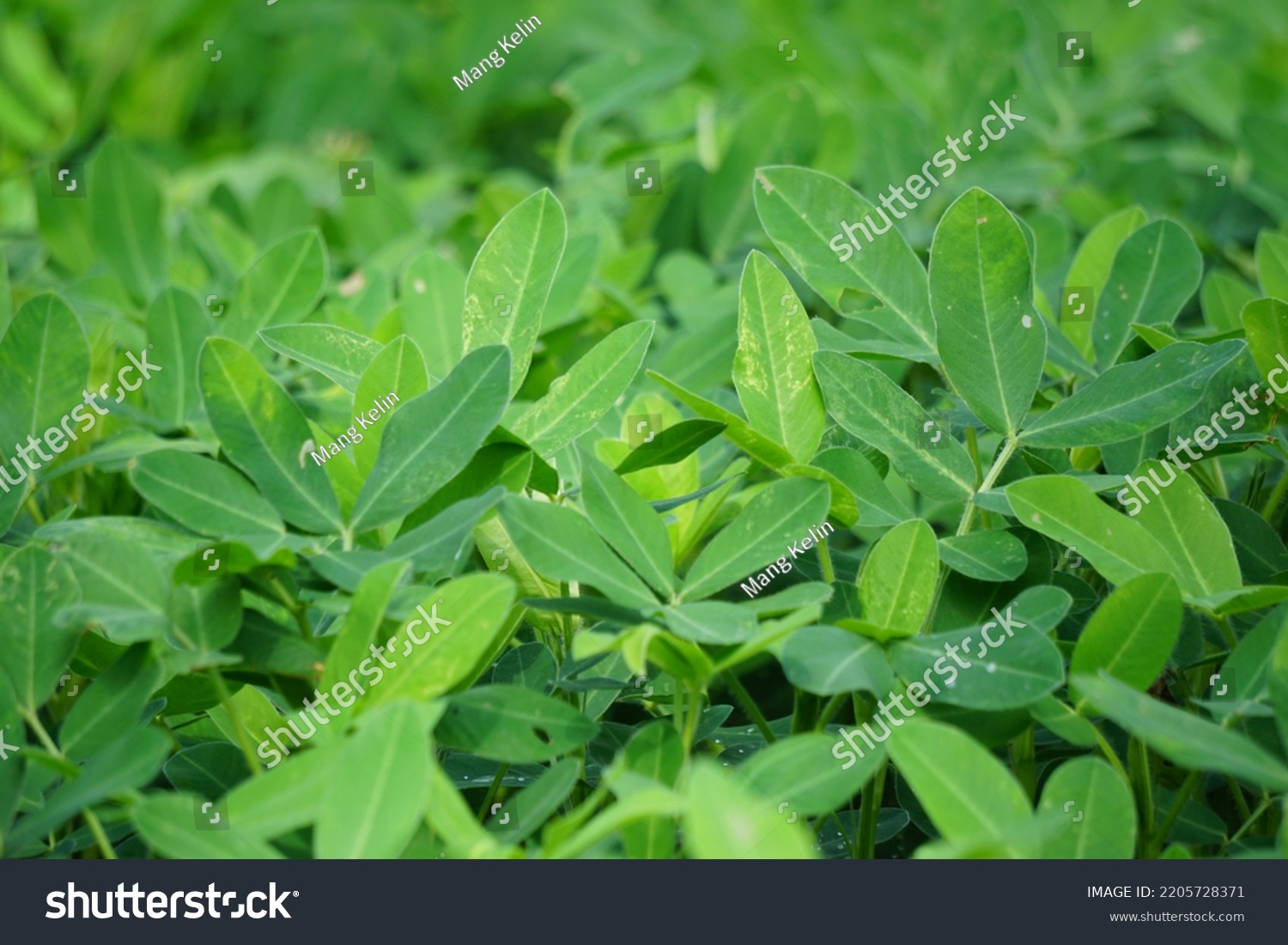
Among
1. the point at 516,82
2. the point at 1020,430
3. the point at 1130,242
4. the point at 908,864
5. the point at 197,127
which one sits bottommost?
the point at 908,864

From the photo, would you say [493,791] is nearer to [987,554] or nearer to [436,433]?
[436,433]

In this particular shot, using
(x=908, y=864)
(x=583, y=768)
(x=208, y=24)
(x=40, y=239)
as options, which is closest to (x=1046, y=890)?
(x=908, y=864)

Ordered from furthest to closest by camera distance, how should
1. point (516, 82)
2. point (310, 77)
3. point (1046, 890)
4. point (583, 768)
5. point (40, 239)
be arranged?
point (516, 82), point (310, 77), point (40, 239), point (583, 768), point (1046, 890)

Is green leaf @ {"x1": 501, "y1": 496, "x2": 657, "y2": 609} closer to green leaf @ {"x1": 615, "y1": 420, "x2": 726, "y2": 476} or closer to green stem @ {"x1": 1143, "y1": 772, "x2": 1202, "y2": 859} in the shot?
green leaf @ {"x1": 615, "y1": 420, "x2": 726, "y2": 476}

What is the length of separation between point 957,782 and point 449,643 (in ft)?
1.01

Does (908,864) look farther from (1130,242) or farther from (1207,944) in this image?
(1130,242)

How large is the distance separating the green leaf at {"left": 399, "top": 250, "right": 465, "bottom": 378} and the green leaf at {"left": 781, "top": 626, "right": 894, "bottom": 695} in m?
0.49

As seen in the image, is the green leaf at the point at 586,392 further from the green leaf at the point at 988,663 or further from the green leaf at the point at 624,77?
the green leaf at the point at 624,77

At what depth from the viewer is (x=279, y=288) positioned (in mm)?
1241

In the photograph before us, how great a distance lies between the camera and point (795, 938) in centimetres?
68

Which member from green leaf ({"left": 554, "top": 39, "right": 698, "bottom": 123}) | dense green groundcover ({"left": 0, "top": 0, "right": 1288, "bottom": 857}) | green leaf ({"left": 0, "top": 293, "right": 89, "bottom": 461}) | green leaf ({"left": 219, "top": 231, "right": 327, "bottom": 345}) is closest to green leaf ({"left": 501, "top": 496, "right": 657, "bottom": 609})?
dense green groundcover ({"left": 0, "top": 0, "right": 1288, "bottom": 857})

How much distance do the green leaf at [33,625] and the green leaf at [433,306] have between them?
0.41 metres

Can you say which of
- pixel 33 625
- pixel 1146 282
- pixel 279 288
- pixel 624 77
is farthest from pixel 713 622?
pixel 624 77

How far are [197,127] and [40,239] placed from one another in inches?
37.2
